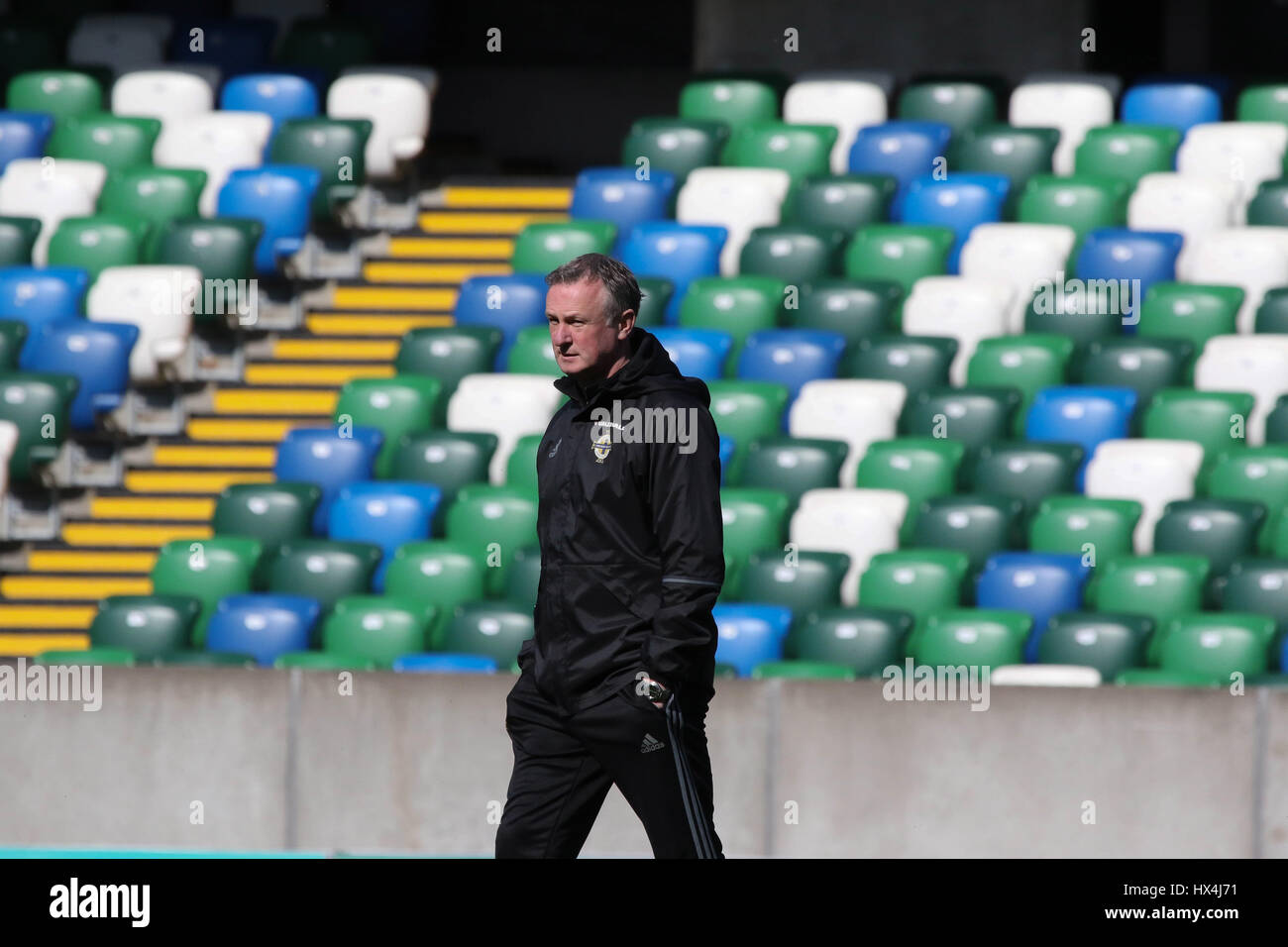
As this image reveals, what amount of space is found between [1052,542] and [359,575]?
104 inches

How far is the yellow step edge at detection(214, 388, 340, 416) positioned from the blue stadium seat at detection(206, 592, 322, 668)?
2.17 metres

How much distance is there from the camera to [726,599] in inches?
350

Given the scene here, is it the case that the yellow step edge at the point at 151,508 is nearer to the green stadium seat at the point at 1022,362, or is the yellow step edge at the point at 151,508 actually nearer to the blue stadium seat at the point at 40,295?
the blue stadium seat at the point at 40,295

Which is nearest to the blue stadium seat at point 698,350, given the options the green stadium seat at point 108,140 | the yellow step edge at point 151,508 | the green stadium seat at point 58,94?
the yellow step edge at point 151,508

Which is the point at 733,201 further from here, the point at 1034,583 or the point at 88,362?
the point at 1034,583

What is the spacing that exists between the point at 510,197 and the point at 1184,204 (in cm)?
359

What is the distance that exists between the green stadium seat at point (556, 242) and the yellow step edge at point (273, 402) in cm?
109

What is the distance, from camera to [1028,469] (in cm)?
921

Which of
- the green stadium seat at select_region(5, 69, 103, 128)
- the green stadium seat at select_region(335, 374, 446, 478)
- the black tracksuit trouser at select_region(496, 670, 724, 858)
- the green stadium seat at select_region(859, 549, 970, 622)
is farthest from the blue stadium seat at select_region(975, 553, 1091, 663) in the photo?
the green stadium seat at select_region(5, 69, 103, 128)

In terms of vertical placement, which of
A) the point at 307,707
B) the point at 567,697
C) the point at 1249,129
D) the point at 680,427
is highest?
the point at 1249,129

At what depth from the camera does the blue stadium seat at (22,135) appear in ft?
39.6

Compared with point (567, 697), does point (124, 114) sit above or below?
above

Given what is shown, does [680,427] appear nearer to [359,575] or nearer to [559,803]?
[559,803]

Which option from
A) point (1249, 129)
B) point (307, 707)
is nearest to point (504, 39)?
point (1249, 129)
